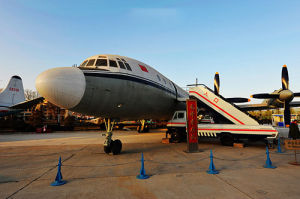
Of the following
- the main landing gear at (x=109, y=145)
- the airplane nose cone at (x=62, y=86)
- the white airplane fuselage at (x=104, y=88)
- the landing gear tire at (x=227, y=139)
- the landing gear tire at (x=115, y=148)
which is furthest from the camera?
the landing gear tire at (x=227, y=139)

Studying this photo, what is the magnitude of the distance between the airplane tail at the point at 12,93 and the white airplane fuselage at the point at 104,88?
114ft

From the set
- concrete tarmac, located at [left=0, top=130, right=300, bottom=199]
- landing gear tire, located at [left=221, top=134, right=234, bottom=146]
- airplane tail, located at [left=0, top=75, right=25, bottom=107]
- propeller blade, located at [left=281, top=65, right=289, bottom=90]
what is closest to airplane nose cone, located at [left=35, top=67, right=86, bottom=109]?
concrete tarmac, located at [left=0, top=130, right=300, bottom=199]

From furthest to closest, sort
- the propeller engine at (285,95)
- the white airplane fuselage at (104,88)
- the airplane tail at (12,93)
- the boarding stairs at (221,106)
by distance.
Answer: the airplane tail at (12,93), the propeller engine at (285,95), the boarding stairs at (221,106), the white airplane fuselage at (104,88)

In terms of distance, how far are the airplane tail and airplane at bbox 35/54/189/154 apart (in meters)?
34.4

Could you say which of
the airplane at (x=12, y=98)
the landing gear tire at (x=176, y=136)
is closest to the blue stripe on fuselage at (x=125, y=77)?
the landing gear tire at (x=176, y=136)

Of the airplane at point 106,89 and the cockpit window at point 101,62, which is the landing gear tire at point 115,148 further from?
the cockpit window at point 101,62

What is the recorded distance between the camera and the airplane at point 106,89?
267 inches

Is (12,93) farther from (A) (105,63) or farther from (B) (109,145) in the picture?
(A) (105,63)

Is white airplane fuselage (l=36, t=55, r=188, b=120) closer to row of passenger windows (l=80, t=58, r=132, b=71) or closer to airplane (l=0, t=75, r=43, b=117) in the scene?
row of passenger windows (l=80, t=58, r=132, b=71)

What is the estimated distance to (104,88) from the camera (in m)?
7.88

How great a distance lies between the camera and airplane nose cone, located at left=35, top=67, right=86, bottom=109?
6641mm

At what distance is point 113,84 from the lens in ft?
27.0

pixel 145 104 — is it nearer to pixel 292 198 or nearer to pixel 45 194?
pixel 45 194

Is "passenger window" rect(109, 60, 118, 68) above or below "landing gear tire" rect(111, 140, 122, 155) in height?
above
